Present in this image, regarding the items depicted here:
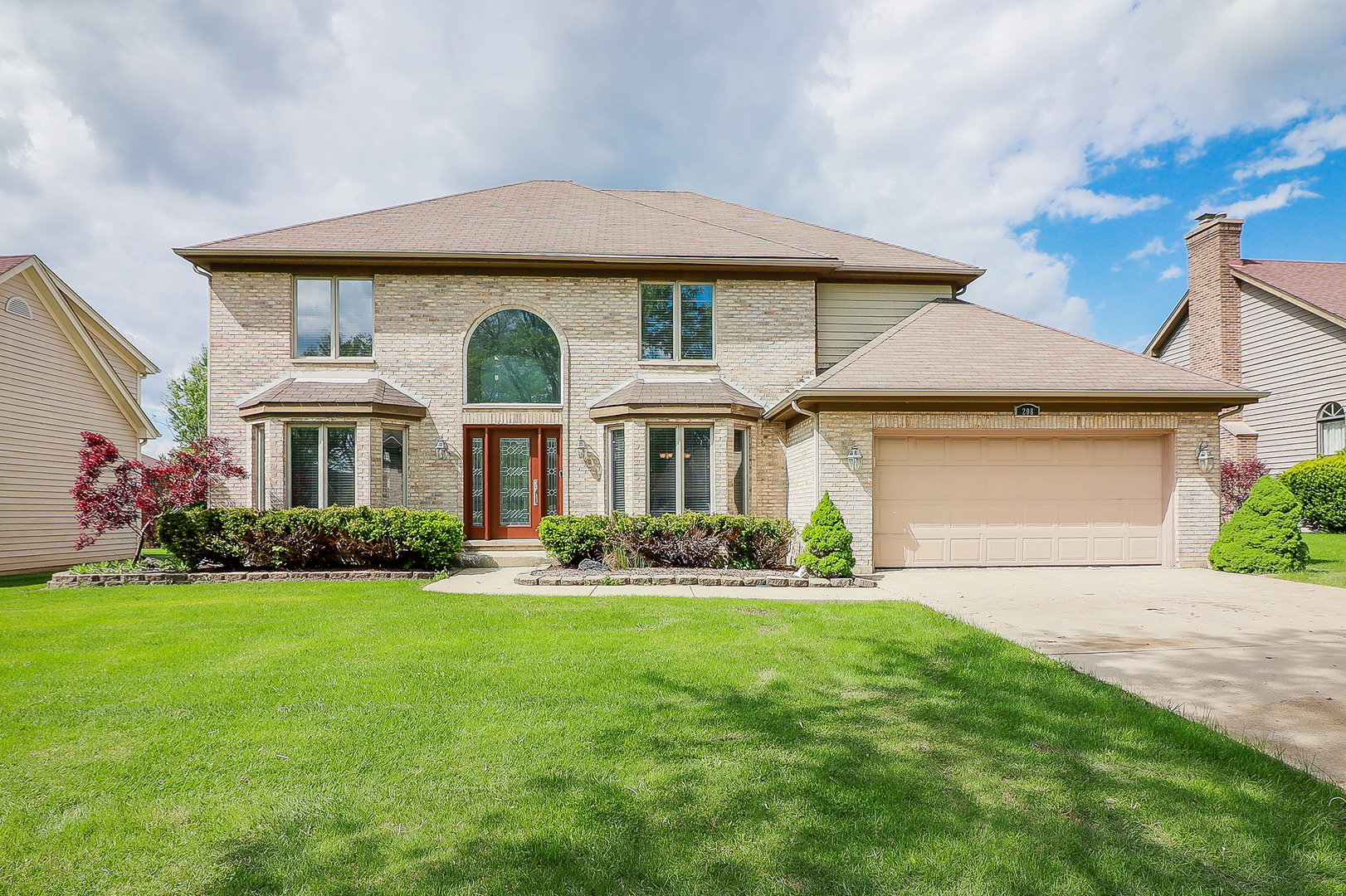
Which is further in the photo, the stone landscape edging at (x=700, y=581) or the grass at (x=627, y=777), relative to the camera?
the stone landscape edging at (x=700, y=581)

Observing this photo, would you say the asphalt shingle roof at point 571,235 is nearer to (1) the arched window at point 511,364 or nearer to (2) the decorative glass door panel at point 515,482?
(1) the arched window at point 511,364

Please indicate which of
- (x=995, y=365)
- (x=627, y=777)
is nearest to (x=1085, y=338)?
(x=995, y=365)

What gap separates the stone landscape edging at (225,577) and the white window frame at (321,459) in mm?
1615

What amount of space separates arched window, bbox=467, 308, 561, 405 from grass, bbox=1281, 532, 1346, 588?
40.6 feet

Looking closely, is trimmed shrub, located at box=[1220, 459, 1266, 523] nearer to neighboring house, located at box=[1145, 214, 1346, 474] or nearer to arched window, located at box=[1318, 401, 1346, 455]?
neighboring house, located at box=[1145, 214, 1346, 474]

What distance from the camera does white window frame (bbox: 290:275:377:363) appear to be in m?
12.4

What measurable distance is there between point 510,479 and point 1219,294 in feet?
67.5

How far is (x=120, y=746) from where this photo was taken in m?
3.53

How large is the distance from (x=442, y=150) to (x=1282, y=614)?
18081 millimetres

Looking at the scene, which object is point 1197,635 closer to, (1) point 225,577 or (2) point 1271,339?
(1) point 225,577

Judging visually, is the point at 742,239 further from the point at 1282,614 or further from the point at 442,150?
the point at 1282,614

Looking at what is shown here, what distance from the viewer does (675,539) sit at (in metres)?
10.7

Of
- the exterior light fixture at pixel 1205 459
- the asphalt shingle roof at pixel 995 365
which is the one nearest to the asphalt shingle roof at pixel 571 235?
the asphalt shingle roof at pixel 995 365

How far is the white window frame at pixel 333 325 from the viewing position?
40.8ft
